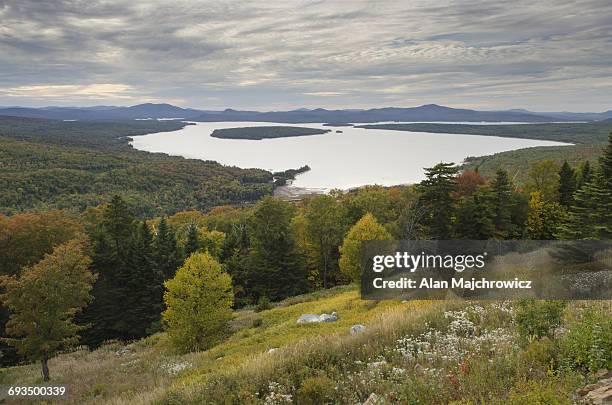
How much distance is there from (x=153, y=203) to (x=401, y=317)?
480ft

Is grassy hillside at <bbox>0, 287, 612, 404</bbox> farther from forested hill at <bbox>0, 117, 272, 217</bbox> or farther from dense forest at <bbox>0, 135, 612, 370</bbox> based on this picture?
forested hill at <bbox>0, 117, 272, 217</bbox>

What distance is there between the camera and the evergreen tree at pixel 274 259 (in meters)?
46.2

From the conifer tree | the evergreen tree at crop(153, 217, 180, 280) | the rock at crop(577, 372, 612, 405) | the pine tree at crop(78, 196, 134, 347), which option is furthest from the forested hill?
the rock at crop(577, 372, 612, 405)

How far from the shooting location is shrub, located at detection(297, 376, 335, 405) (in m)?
8.18

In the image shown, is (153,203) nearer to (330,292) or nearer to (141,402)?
(330,292)

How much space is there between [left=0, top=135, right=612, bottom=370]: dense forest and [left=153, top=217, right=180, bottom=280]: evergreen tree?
102mm

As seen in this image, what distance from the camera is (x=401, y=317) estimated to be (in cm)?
1173

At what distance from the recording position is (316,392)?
8258mm

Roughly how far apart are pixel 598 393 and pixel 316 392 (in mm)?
4658

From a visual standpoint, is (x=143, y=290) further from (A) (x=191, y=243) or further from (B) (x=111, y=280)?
(A) (x=191, y=243)

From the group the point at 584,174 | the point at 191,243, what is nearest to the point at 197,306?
the point at 191,243

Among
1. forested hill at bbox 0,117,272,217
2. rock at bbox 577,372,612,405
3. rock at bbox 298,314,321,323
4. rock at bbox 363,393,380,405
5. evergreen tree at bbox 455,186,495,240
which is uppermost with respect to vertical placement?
rock at bbox 577,372,612,405

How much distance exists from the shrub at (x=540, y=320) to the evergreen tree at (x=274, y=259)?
37305mm

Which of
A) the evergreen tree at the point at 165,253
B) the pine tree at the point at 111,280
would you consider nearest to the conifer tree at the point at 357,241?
the evergreen tree at the point at 165,253
